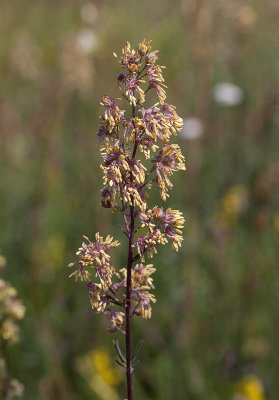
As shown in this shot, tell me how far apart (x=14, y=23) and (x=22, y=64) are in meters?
3.94

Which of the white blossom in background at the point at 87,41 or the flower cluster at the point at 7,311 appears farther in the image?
the white blossom in background at the point at 87,41

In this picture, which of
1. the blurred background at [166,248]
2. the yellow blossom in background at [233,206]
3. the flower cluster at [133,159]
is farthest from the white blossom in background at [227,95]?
the flower cluster at [133,159]

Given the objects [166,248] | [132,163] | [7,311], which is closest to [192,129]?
[166,248]

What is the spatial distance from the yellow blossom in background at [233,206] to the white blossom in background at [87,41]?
1914mm

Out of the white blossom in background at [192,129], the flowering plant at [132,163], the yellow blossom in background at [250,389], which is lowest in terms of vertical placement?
the yellow blossom in background at [250,389]

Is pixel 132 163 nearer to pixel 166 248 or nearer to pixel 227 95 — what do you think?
pixel 166 248

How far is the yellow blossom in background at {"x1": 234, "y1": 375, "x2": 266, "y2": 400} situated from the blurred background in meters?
0.01

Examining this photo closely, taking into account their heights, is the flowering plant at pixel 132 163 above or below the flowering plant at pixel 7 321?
above

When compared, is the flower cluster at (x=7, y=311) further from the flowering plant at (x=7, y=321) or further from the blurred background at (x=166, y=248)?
the blurred background at (x=166, y=248)

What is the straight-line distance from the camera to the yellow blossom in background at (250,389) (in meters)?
3.47

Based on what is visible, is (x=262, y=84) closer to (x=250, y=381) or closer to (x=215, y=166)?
(x=215, y=166)

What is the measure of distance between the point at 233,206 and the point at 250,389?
1.87 meters

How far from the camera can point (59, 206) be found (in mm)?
5332

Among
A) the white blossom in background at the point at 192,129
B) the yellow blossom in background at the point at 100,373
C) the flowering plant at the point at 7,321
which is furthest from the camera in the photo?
the white blossom in background at the point at 192,129
